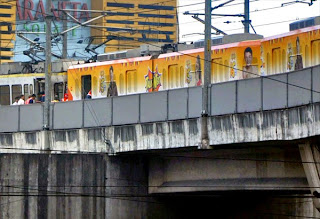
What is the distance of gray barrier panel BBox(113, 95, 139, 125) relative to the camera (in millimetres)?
44844

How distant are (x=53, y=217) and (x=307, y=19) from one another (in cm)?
1294

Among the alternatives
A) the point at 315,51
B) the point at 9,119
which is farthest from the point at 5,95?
the point at 315,51

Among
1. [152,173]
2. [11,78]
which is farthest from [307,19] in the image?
[11,78]

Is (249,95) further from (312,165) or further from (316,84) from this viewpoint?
(316,84)

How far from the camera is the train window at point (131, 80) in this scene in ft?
184

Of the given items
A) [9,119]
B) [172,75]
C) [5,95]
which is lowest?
[9,119]

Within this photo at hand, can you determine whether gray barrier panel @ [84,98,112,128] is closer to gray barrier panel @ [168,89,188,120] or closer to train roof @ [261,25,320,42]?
gray barrier panel @ [168,89,188,120]

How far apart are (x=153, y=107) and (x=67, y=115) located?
5.29 metres

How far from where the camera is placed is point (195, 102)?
42312 millimetres

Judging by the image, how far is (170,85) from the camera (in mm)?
54469

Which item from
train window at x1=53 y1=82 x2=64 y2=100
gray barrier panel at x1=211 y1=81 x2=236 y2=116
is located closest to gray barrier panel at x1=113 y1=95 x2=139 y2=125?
gray barrier panel at x1=211 y1=81 x2=236 y2=116

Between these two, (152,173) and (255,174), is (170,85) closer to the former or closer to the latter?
(152,173)

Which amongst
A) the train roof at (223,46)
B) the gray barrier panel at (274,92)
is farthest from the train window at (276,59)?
the gray barrier panel at (274,92)

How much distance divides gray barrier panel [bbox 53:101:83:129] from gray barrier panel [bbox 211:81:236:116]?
7.93 m
